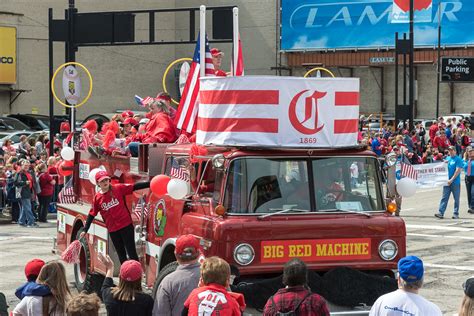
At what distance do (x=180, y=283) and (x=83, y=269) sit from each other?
19.4 ft

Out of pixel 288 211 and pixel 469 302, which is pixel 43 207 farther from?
pixel 469 302

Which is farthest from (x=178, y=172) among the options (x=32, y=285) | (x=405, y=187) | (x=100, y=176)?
(x=32, y=285)

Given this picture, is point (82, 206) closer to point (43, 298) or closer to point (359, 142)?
point (359, 142)

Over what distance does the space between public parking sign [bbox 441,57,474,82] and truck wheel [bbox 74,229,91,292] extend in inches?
1381

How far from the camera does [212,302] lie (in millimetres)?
6828

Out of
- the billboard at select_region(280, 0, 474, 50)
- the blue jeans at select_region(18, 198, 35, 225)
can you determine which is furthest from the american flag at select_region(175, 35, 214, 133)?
the billboard at select_region(280, 0, 474, 50)

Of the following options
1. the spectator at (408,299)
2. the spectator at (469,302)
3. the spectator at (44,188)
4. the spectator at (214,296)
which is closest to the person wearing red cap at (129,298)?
the spectator at (214,296)

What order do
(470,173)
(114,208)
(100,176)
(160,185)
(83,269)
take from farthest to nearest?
(470,173), (83,269), (100,176), (114,208), (160,185)

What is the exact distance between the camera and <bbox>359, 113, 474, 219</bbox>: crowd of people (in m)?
24.0

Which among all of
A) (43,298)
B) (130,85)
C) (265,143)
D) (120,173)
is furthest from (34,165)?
(130,85)

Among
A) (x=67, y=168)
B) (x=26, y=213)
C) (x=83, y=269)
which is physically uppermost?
(x=67, y=168)

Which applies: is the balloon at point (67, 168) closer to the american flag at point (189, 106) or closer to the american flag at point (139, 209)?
the american flag at point (139, 209)

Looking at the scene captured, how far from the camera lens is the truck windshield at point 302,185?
9922 millimetres

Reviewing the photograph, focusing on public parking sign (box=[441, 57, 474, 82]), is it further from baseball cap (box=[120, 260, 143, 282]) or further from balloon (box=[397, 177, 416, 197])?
baseball cap (box=[120, 260, 143, 282])
